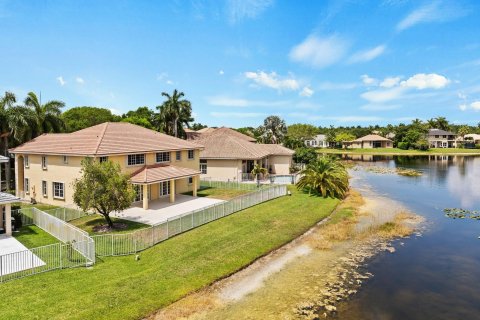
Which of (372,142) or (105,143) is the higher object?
(372,142)

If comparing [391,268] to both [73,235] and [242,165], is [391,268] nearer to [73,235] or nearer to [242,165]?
[73,235]

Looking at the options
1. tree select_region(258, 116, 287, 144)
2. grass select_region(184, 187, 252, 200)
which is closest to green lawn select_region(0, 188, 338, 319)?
grass select_region(184, 187, 252, 200)

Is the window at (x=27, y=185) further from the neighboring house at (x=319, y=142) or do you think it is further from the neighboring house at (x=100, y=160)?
the neighboring house at (x=319, y=142)

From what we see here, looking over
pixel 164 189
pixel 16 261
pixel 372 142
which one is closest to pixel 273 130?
pixel 164 189

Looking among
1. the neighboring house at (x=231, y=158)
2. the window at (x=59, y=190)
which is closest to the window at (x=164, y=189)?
the window at (x=59, y=190)

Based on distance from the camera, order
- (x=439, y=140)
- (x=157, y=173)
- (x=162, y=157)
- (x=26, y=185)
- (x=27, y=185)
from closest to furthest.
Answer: (x=157, y=173), (x=27, y=185), (x=26, y=185), (x=162, y=157), (x=439, y=140)

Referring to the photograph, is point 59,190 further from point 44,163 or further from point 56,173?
point 44,163
